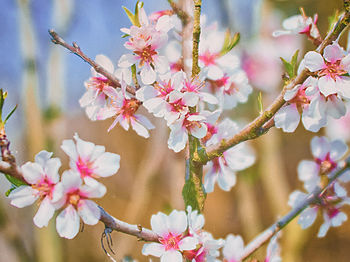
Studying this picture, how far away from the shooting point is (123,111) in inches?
20.0

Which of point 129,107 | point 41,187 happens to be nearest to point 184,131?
point 129,107

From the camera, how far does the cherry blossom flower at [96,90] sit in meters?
0.53

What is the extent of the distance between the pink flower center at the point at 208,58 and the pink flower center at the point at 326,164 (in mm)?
244

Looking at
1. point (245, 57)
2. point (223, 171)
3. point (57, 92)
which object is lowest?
point (223, 171)

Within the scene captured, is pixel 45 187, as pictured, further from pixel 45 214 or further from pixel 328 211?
pixel 328 211

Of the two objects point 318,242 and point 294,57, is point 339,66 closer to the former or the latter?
point 294,57

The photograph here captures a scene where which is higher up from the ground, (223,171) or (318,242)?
(223,171)

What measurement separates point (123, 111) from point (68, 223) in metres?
0.17

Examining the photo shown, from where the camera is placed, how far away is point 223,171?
1.94 ft

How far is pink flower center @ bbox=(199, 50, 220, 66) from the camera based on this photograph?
0.58 meters

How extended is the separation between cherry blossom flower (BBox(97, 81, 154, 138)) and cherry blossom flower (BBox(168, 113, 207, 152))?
4 centimetres

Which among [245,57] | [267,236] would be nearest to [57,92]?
[245,57]

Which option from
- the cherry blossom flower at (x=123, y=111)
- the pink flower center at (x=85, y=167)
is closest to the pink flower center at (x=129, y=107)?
the cherry blossom flower at (x=123, y=111)

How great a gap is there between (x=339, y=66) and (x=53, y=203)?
37 cm
